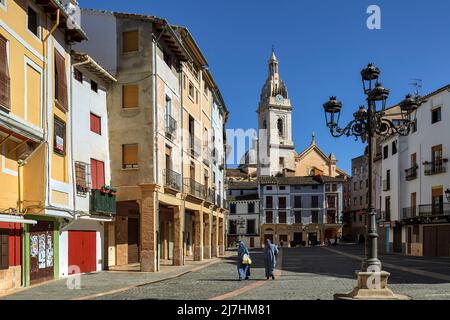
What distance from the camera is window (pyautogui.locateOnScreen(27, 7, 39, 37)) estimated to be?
17.7 m

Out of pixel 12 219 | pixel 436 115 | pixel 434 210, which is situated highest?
pixel 436 115

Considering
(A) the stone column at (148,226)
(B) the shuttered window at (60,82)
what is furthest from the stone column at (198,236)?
(B) the shuttered window at (60,82)

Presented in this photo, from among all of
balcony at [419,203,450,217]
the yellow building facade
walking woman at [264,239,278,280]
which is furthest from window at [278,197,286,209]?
the yellow building facade

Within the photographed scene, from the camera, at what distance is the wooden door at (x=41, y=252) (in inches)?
719

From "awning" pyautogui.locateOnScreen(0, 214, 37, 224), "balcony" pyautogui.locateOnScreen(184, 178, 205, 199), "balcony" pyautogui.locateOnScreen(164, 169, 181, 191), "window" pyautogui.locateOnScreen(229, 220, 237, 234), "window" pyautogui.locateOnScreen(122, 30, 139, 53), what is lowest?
"window" pyautogui.locateOnScreen(229, 220, 237, 234)

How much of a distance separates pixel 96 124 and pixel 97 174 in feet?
7.06

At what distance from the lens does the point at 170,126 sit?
89.9ft

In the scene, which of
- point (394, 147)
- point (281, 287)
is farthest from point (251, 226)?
point (281, 287)

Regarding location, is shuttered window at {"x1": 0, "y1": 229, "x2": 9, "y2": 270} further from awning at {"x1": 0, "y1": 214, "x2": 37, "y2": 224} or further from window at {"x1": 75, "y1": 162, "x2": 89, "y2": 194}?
window at {"x1": 75, "y1": 162, "x2": 89, "y2": 194}

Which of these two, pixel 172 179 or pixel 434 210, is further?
pixel 434 210

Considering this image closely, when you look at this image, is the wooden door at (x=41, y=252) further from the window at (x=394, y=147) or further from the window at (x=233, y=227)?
the window at (x=233, y=227)

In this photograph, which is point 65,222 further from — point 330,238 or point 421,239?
point 330,238

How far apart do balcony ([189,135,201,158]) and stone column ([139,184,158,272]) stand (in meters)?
7.90

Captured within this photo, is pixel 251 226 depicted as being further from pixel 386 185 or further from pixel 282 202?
pixel 386 185
